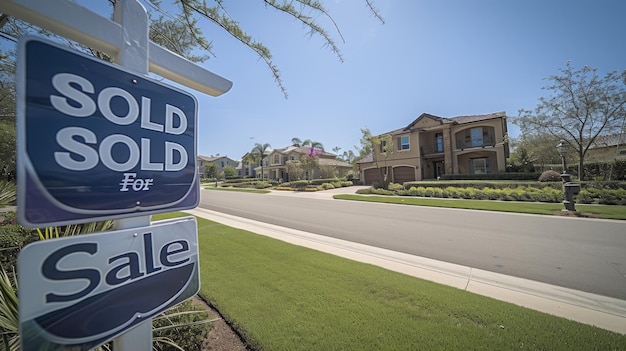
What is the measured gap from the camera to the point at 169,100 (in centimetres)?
159

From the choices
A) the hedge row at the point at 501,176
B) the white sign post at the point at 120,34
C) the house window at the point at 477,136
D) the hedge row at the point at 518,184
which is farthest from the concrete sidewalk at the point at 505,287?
the house window at the point at 477,136

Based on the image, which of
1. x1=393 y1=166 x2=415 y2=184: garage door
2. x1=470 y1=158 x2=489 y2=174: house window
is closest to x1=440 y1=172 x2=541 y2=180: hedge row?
x1=470 y1=158 x2=489 y2=174: house window

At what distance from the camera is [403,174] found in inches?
1201

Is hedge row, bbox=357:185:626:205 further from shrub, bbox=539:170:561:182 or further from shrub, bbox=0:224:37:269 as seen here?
shrub, bbox=0:224:37:269

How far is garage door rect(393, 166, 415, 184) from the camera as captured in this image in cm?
2977

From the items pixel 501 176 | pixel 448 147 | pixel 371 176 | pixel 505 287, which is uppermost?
pixel 448 147

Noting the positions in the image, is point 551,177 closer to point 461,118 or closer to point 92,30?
point 461,118

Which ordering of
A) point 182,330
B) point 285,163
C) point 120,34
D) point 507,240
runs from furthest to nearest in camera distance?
point 285,163, point 507,240, point 182,330, point 120,34

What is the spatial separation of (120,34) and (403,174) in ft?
103

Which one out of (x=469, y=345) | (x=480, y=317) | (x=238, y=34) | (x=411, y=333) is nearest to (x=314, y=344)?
(x=411, y=333)

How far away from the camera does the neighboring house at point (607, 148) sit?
2071cm

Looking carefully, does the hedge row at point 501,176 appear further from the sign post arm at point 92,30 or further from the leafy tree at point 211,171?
the leafy tree at point 211,171

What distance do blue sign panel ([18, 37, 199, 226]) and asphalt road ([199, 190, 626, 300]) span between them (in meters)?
6.07

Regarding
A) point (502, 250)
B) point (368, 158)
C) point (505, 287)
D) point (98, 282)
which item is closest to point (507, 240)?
point (502, 250)
